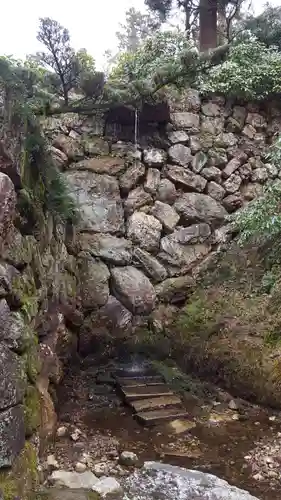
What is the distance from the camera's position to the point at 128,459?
339 cm

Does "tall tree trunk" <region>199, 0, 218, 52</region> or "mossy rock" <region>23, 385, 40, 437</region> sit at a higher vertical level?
"tall tree trunk" <region>199, 0, 218, 52</region>

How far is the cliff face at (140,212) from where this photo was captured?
4984 mm

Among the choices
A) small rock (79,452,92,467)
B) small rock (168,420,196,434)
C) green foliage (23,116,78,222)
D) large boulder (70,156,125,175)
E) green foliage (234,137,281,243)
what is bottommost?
small rock (168,420,196,434)

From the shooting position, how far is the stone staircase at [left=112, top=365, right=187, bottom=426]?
4176mm


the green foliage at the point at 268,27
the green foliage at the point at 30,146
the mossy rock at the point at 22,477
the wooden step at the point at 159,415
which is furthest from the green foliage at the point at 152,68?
the mossy rock at the point at 22,477

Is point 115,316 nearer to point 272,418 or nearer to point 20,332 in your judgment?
point 272,418

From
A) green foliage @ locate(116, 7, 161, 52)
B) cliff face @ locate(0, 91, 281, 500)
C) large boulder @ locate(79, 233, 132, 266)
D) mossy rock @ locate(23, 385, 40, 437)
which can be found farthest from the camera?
green foliage @ locate(116, 7, 161, 52)

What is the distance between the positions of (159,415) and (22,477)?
6.38 ft

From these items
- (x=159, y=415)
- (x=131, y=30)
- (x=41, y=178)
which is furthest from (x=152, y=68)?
(x=131, y=30)

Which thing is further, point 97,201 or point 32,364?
point 97,201

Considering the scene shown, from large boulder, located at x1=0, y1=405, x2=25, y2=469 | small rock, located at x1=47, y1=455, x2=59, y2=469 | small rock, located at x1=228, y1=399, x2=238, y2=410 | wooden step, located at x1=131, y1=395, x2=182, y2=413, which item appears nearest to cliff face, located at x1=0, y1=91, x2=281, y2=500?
small rock, located at x1=47, y1=455, x2=59, y2=469

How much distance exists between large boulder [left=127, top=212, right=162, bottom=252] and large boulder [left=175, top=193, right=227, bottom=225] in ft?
1.59

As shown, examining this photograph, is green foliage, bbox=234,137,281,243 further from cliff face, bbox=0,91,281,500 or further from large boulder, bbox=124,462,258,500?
large boulder, bbox=124,462,258,500

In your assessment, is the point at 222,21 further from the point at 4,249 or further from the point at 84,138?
the point at 4,249
